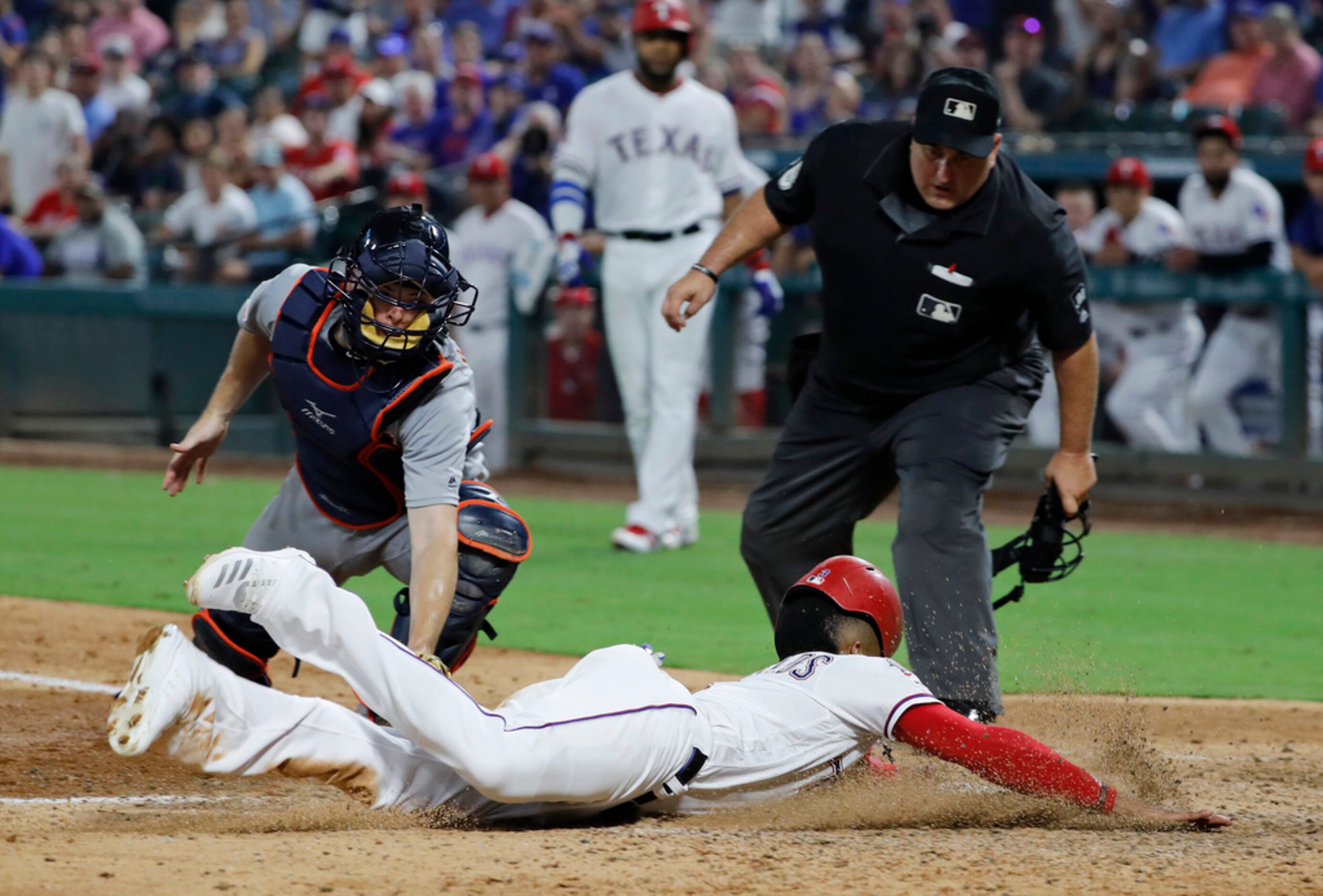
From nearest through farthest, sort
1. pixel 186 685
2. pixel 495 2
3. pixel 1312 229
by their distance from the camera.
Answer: pixel 186 685 → pixel 1312 229 → pixel 495 2

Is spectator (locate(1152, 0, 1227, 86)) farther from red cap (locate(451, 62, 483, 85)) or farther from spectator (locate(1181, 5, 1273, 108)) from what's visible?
red cap (locate(451, 62, 483, 85))

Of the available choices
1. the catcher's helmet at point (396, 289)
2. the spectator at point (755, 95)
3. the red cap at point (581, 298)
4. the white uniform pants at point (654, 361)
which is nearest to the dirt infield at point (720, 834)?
the catcher's helmet at point (396, 289)

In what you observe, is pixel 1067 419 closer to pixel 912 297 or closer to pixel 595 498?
pixel 912 297

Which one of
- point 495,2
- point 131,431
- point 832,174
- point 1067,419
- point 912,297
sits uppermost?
point 495,2

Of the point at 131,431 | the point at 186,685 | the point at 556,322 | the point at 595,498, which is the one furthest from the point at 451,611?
the point at 131,431

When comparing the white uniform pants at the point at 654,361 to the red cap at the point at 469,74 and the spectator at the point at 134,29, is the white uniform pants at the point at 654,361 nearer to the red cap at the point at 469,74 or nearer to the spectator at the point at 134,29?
the red cap at the point at 469,74

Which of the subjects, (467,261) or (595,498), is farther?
(467,261)
